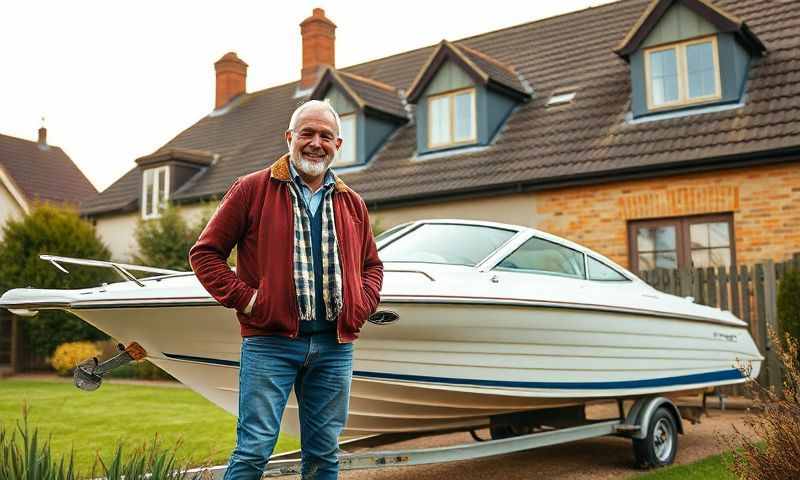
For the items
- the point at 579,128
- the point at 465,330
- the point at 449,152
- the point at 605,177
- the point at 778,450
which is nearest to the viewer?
the point at 778,450

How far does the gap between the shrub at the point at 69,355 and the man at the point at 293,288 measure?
44.7ft

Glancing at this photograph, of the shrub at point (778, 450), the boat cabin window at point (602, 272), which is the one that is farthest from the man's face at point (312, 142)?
the boat cabin window at point (602, 272)

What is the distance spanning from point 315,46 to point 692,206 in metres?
14.0

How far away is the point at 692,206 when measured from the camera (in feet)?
36.9

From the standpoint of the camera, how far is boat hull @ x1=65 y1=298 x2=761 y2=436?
430cm

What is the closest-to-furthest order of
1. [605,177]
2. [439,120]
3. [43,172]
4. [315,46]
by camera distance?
[605,177], [439,120], [315,46], [43,172]

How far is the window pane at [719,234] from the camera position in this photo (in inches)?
437

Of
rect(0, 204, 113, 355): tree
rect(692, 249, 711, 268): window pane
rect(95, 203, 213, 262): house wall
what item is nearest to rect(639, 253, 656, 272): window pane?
rect(692, 249, 711, 268): window pane

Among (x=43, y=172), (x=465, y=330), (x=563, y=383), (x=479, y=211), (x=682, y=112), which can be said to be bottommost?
(x=563, y=383)

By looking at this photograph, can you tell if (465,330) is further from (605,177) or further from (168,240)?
(168,240)

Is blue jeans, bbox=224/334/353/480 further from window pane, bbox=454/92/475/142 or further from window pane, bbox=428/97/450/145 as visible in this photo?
window pane, bbox=428/97/450/145

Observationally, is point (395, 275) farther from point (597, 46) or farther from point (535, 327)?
point (597, 46)

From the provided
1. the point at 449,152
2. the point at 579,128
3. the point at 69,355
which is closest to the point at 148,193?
the point at 69,355

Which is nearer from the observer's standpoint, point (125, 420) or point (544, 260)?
point (544, 260)
